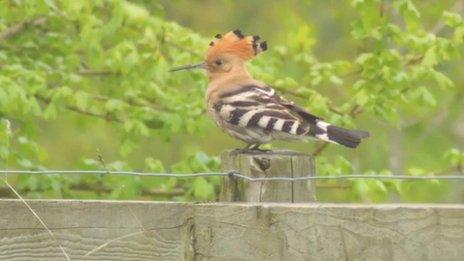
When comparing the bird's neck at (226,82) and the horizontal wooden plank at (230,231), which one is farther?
the bird's neck at (226,82)

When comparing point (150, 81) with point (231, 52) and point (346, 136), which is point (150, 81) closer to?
point (231, 52)

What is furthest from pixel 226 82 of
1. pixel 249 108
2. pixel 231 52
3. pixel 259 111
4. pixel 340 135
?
pixel 340 135

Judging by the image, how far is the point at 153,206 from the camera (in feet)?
13.4

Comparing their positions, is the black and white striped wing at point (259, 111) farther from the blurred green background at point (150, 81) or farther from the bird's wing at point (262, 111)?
the blurred green background at point (150, 81)

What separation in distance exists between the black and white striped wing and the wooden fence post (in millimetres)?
1825

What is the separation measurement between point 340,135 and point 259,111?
2.10 ft

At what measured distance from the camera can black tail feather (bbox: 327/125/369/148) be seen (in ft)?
19.6

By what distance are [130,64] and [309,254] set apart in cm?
500

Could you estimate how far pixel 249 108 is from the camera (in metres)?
6.71

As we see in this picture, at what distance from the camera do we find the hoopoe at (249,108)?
6.26 meters

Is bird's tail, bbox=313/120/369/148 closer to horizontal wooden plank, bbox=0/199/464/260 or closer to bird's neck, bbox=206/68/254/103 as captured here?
bird's neck, bbox=206/68/254/103

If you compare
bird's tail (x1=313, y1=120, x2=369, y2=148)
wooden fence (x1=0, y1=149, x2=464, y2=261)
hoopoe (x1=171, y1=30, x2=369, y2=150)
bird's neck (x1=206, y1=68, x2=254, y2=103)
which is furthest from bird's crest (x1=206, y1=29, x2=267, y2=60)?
wooden fence (x1=0, y1=149, x2=464, y2=261)

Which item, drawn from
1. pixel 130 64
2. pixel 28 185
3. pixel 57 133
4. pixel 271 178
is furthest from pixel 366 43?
pixel 57 133

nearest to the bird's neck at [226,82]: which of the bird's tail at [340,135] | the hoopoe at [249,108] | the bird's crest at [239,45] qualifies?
the hoopoe at [249,108]
